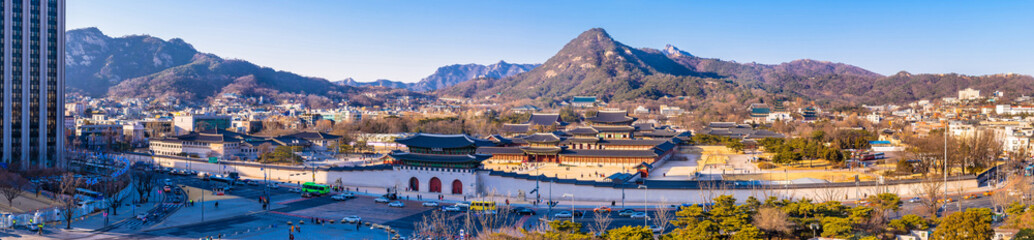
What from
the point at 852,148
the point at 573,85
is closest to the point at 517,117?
the point at 852,148

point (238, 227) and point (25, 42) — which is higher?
point (25, 42)

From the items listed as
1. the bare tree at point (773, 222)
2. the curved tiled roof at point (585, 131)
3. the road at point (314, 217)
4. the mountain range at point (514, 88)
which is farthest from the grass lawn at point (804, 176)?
the mountain range at point (514, 88)

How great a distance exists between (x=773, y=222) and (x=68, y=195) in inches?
1125

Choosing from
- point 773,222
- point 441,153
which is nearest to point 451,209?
point 441,153

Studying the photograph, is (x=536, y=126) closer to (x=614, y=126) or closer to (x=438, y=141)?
(x=614, y=126)

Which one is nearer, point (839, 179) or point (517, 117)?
point (839, 179)

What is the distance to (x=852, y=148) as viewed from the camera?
5562 cm

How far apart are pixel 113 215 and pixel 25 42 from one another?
21.4m

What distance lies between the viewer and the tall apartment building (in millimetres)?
42125

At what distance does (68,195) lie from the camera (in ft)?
99.7

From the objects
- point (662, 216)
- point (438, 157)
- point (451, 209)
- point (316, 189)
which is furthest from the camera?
point (438, 157)

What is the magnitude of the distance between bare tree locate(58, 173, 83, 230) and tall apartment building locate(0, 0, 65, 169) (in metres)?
10.8

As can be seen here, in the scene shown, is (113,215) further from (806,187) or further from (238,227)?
(806,187)

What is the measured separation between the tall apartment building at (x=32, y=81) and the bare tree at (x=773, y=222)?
40.0 metres
